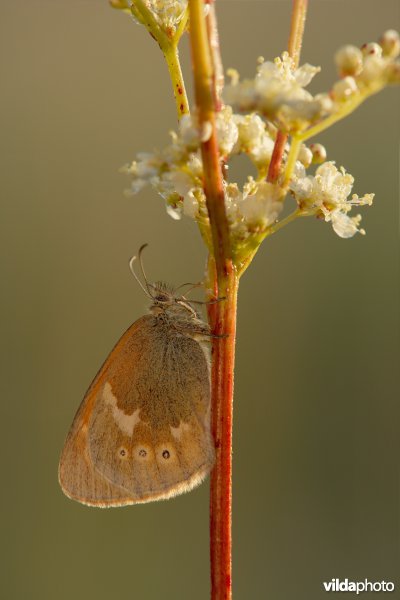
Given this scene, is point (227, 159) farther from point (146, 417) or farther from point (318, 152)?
point (146, 417)

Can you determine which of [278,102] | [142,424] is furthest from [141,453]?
[278,102]

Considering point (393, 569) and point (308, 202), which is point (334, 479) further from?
point (308, 202)

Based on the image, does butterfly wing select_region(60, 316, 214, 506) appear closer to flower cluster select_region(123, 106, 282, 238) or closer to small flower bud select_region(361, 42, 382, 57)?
flower cluster select_region(123, 106, 282, 238)

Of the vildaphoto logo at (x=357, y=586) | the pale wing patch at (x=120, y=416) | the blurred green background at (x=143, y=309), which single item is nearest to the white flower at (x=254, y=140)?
the pale wing patch at (x=120, y=416)

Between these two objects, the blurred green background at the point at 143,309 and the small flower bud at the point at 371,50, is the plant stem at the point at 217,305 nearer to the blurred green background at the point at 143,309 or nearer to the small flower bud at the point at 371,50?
the small flower bud at the point at 371,50

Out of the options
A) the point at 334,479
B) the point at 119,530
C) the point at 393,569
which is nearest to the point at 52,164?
the point at 119,530

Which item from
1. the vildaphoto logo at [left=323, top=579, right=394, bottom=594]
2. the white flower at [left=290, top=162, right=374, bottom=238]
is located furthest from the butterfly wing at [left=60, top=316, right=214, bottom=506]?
the vildaphoto logo at [left=323, top=579, right=394, bottom=594]
